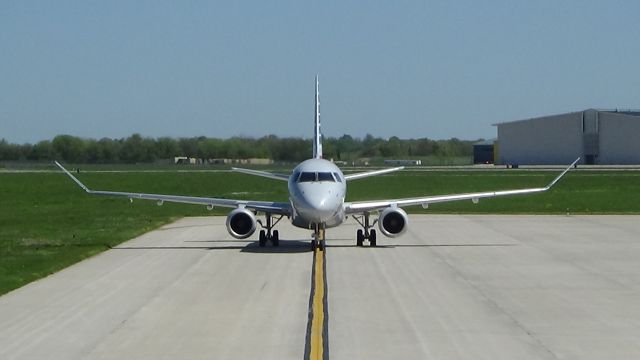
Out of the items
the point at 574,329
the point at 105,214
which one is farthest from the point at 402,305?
the point at 105,214

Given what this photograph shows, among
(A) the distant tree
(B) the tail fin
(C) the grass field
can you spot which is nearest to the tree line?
(A) the distant tree

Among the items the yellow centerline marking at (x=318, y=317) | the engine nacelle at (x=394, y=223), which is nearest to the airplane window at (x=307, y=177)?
the engine nacelle at (x=394, y=223)

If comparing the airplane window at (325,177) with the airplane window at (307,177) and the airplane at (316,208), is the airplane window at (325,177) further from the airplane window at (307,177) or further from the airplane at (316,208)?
the airplane window at (307,177)

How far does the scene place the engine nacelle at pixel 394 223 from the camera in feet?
104

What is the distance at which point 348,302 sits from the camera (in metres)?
20.0

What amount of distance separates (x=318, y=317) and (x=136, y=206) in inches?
1675

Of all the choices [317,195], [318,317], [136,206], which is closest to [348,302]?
[318,317]

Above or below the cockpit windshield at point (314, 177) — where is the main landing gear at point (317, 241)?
below

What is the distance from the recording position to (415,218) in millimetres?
47562

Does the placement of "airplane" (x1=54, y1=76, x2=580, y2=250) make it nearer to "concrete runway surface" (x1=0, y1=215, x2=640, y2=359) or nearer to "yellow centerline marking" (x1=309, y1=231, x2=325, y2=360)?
"concrete runway surface" (x1=0, y1=215, x2=640, y2=359)

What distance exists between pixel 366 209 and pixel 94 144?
148981 mm

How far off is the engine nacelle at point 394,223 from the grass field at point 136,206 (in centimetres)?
802

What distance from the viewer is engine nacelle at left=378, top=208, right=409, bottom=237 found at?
31.6 metres

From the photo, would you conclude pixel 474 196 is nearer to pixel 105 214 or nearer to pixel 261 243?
pixel 261 243
